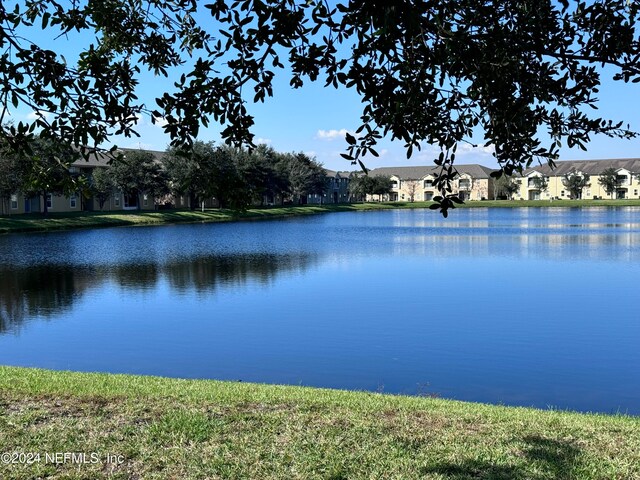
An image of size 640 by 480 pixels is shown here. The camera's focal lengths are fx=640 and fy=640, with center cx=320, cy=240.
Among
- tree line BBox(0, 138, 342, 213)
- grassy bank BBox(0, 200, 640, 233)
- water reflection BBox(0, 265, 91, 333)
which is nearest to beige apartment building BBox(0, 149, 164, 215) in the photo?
tree line BBox(0, 138, 342, 213)

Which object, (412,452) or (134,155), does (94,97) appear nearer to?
(412,452)

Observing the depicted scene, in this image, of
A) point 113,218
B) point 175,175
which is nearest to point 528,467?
point 113,218

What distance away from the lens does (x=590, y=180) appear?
132m

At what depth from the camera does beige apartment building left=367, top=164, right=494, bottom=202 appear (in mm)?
135125

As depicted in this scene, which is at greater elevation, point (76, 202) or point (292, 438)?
point (76, 202)

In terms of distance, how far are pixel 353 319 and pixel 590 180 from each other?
12769 cm

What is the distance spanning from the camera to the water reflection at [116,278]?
19.3 metres

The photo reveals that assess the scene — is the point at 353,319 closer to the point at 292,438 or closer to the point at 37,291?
the point at 292,438

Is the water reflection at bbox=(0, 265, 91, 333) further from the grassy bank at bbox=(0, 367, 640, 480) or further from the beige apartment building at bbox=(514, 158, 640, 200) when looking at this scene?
the beige apartment building at bbox=(514, 158, 640, 200)

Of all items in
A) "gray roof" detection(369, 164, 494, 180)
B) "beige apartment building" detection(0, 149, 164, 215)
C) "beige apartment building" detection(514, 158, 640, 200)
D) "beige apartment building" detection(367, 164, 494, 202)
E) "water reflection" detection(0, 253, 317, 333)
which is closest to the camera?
"water reflection" detection(0, 253, 317, 333)

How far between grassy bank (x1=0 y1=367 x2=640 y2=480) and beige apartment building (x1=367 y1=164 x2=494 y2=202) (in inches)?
5051

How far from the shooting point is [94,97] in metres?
5.08

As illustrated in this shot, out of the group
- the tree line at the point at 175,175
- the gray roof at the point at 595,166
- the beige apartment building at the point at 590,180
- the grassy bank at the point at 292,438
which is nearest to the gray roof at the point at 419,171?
the beige apartment building at the point at 590,180

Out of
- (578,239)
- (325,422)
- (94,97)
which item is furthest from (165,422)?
(578,239)
